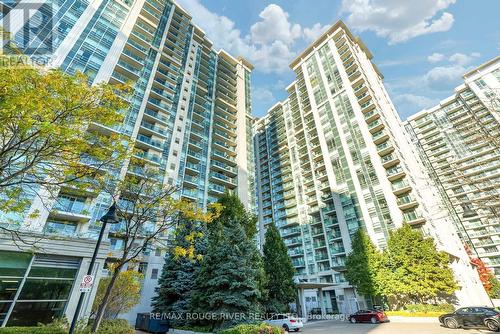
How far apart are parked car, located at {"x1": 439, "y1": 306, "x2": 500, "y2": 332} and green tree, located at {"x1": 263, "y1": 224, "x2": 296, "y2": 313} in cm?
1357

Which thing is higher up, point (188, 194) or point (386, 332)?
point (188, 194)

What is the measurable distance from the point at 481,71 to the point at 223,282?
91.8 m

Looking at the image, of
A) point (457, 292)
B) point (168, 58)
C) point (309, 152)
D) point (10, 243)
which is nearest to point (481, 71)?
point (309, 152)

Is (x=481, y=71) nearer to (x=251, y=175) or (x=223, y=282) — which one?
(x=251, y=175)

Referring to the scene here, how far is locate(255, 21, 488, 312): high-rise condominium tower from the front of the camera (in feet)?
123

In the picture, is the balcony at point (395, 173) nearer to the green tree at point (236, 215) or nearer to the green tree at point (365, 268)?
the green tree at point (365, 268)

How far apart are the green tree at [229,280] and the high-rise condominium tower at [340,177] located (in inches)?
652

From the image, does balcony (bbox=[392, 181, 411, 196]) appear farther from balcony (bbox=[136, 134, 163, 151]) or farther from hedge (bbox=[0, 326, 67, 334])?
hedge (bbox=[0, 326, 67, 334])

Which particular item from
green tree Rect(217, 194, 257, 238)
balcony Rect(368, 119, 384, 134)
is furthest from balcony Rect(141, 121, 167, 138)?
balcony Rect(368, 119, 384, 134)

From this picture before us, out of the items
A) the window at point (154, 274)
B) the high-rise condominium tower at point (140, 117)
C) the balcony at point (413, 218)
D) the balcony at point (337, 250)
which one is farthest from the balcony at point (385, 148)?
the window at point (154, 274)

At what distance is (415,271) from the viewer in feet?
89.1

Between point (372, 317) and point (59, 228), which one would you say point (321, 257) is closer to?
point (372, 317)

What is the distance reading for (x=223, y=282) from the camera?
56.1 ft

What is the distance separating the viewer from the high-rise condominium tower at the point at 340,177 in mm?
37500
